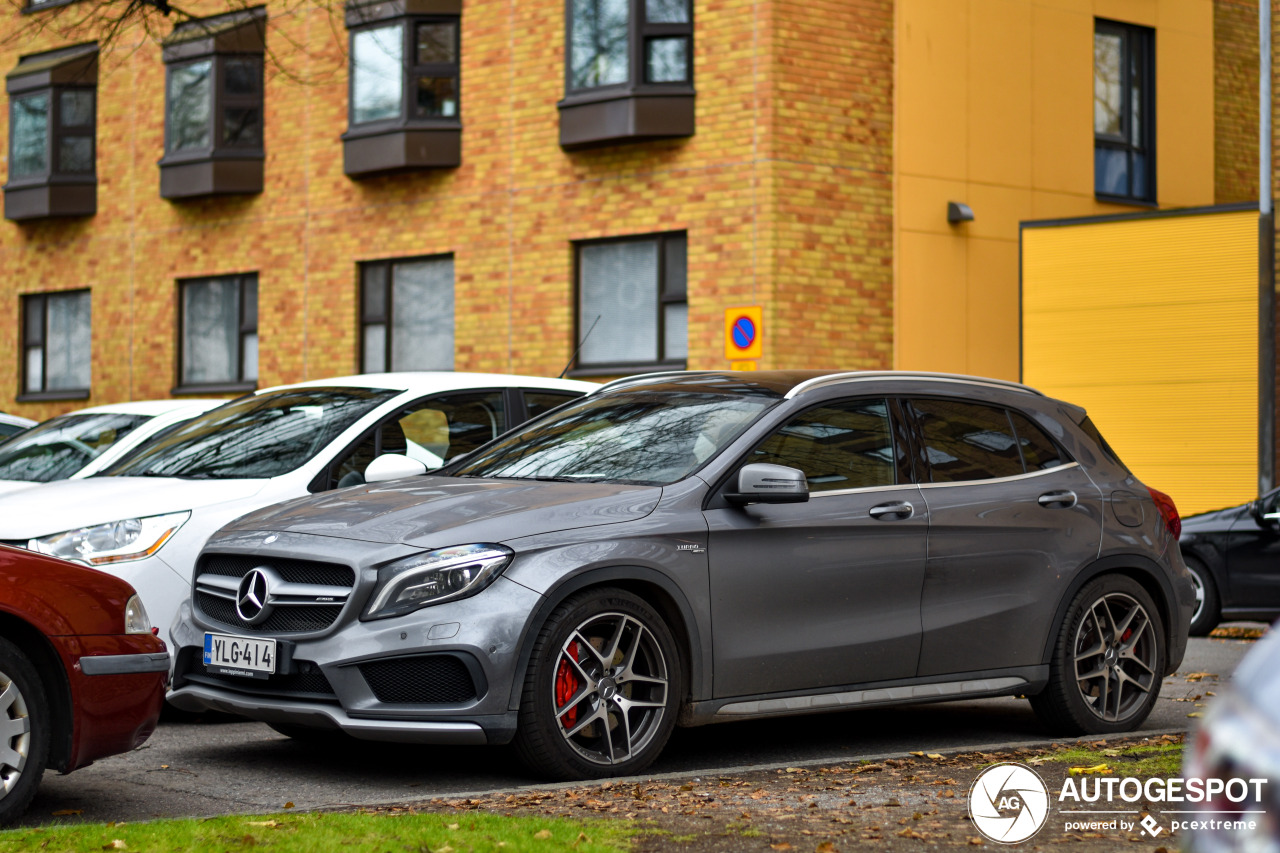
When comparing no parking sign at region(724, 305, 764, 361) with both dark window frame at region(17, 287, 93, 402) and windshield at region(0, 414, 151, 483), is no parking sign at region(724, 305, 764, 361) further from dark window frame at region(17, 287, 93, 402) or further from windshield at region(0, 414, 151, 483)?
dark window frame at region(17, 287, 93, 402)

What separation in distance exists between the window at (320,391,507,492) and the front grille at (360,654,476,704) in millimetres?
2469

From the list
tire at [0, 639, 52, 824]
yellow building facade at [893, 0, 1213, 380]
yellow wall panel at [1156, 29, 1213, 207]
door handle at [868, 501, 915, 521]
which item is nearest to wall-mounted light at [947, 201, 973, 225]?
yellow building facade at [893, 0, 1213, 380]

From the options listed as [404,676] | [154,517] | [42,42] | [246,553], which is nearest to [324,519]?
[246,553]

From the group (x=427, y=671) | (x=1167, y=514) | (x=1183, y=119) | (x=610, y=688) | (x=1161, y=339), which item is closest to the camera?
(x=427, y=671)

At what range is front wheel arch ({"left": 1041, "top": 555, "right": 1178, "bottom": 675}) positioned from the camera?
7.69m

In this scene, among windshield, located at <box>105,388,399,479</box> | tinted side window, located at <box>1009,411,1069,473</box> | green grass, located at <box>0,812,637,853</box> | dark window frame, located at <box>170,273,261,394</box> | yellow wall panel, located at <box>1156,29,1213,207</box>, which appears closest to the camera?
green grass, located at <box>0,812,637,853</box>

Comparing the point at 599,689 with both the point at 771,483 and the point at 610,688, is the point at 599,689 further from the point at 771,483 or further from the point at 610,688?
the point at 771,483

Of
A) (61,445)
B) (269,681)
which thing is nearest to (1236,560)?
(61,445)

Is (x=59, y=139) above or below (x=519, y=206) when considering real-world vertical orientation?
above

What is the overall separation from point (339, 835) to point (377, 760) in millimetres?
1853

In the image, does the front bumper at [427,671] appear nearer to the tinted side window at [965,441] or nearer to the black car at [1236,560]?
the tinted side window at [965,441]

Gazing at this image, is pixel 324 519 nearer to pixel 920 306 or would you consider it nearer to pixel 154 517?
pixel 154 517

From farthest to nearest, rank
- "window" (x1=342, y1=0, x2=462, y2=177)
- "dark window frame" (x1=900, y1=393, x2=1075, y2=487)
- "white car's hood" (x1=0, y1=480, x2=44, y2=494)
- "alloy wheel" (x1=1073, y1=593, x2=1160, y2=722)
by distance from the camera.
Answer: "window" (x1=342, y1=0, x2=462, y2=177) → "white car's hood" (x1=0, y1=480, x2=44, y2=494) → "alloy wheel" (x1=1073, y1=593, x2=1160, y2=722) → "dark window frame" (x1=900, y1=393, x2=1075, y2=487)

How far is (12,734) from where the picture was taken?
544 cm
